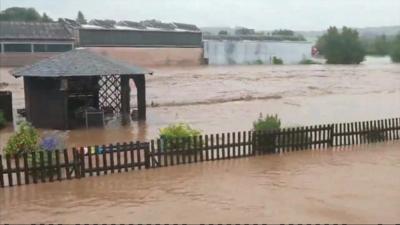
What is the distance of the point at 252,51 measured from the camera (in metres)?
81.4

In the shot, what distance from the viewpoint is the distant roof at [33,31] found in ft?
199

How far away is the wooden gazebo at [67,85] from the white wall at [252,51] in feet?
181

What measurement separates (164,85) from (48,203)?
115 feet

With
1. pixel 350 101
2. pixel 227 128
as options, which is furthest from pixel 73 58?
pixel 350 101

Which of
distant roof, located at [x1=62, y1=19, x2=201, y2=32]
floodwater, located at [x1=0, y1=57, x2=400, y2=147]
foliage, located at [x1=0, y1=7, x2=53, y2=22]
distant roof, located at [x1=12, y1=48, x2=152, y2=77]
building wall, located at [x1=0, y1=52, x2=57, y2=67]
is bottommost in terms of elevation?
floodwater, located at [x1=0, y1=57, x2=400, y2=147]

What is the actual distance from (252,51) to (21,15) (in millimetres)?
42764

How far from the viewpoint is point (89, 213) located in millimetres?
9711

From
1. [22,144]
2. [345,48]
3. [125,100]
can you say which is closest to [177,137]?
[22,144]

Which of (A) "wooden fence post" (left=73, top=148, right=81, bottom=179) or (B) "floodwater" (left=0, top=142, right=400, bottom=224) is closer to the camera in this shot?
(B) "floodwater" (left=0, top=142, right=400, bottom=224)

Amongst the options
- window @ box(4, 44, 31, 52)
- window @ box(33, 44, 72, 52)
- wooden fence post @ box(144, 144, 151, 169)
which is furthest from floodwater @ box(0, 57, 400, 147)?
window @ box(33, 44, 72, 52)

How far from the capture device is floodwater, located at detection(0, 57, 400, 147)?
21.6m

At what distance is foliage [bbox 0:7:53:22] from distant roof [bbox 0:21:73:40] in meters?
26.2

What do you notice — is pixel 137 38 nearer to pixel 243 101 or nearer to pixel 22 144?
pixel 243 101

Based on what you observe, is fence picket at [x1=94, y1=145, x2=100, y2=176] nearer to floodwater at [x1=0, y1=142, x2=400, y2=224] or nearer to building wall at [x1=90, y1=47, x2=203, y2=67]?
floodwater at [x1=0, y1=142, x2=400, y2=224]
